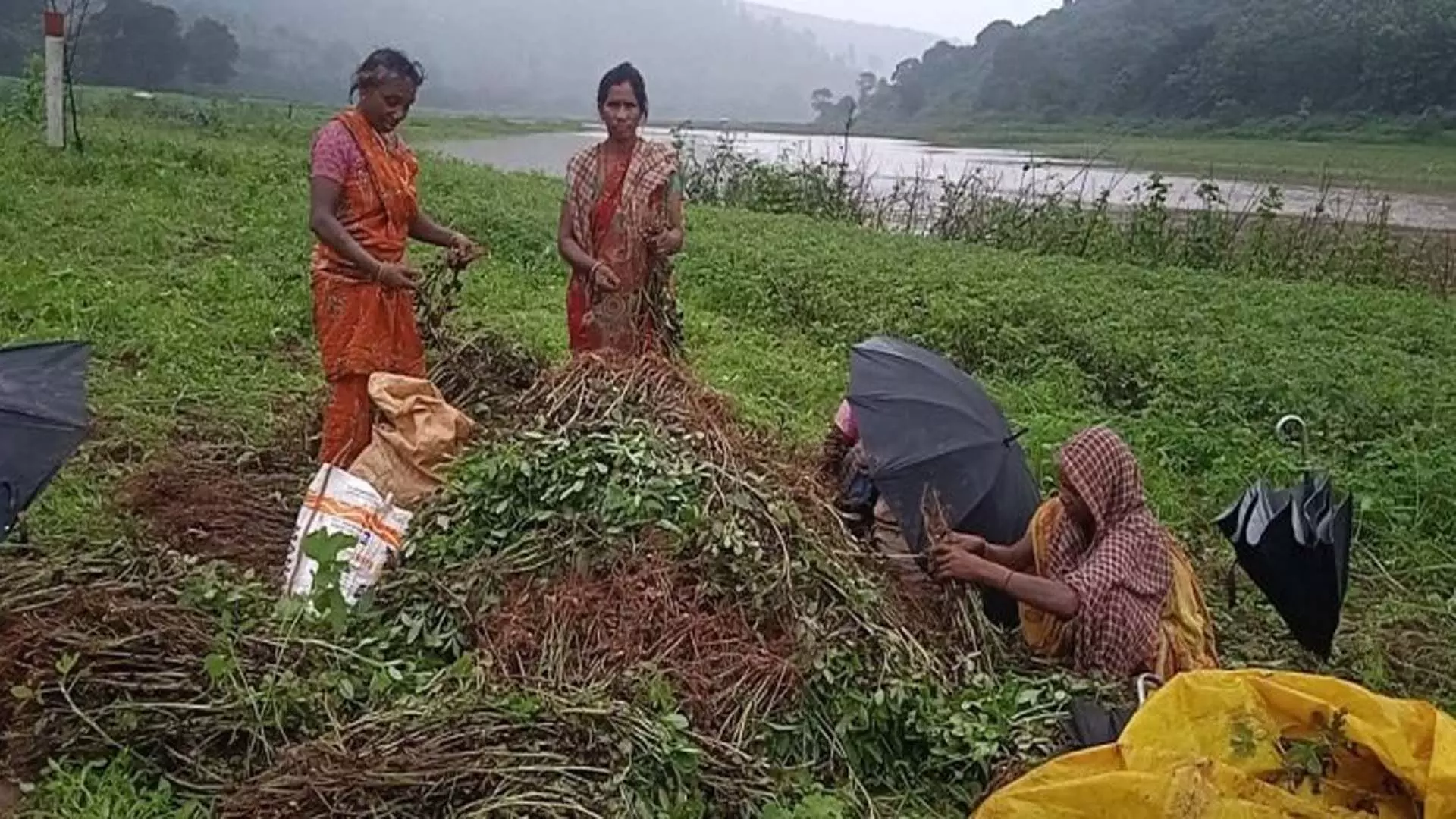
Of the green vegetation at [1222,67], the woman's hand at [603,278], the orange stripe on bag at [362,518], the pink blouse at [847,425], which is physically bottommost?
the orange stripe on bag at [362,518]

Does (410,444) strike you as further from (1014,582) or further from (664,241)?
(1014,582)

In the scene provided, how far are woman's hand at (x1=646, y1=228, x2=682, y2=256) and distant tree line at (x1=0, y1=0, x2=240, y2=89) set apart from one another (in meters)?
43.9

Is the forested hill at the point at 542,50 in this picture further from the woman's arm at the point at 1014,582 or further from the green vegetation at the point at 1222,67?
the woman's arm at the point at 1014,582

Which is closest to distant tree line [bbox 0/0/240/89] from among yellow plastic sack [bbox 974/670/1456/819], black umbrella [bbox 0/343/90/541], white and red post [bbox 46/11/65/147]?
white and red post [bbox 46/11/65/147]

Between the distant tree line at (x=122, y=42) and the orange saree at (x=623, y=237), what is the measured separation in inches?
1723

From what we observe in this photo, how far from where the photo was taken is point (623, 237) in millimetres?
4539

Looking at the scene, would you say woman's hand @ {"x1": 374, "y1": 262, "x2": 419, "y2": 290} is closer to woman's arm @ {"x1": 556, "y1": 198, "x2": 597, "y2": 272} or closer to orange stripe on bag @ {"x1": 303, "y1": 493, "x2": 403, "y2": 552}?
woman's arm @ {"x1": 556, "y1": 198, "x2": 597, "y2": 272}

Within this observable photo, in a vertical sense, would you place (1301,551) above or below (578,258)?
below

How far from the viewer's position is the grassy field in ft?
15.0

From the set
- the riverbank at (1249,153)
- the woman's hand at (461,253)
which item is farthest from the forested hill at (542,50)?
the woman's hand at (461,253)

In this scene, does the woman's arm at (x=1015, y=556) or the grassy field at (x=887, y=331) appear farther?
the grassy field at (x=887, y=331)

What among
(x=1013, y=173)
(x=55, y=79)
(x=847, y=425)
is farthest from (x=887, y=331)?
(x=1013, y=173)

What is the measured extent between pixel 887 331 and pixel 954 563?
170 inches

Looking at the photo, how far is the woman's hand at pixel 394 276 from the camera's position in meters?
3.99
